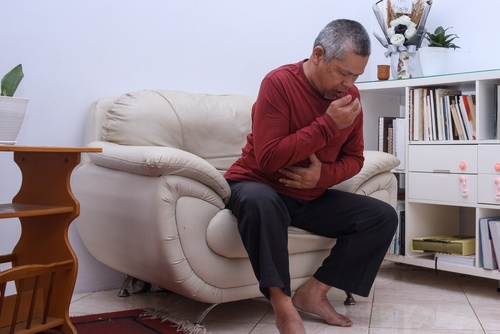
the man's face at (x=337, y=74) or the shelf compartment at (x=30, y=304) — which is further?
the man's face at (x=337, y=74)

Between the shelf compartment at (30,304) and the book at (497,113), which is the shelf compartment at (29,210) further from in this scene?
the book at (497,113)

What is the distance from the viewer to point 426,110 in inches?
104

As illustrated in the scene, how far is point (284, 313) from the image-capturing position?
1.71m

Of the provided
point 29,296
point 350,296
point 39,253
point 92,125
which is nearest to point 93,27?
point 92,125

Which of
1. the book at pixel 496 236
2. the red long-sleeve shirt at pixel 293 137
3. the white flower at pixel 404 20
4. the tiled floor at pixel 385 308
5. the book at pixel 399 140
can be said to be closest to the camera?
the red long-sleeve shirt at pixel 293 137

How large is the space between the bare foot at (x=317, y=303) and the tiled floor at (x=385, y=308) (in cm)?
3

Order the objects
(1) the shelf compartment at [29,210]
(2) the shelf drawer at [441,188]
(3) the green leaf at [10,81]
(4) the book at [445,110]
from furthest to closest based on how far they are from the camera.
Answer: (4) the book at [445,110] < (2) the shelf drawer at [441,188] < (3) the green leaf at [10,81] < (1) the shelf compartment at [29,210]

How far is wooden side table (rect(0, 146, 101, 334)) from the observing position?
1586 millimetres

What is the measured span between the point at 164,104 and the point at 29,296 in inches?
36.5

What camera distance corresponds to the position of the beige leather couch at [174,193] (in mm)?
1771

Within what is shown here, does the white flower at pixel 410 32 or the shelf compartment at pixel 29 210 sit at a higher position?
the white flower at pixel 410 32

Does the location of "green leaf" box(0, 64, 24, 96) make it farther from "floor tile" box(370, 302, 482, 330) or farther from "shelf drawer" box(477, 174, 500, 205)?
"shelf drawer" box(477, 174, 500, 205)

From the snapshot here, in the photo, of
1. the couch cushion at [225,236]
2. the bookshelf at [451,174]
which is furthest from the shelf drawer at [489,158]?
the couch cushion at [225,236]

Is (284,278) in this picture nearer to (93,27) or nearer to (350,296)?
(350,296)
